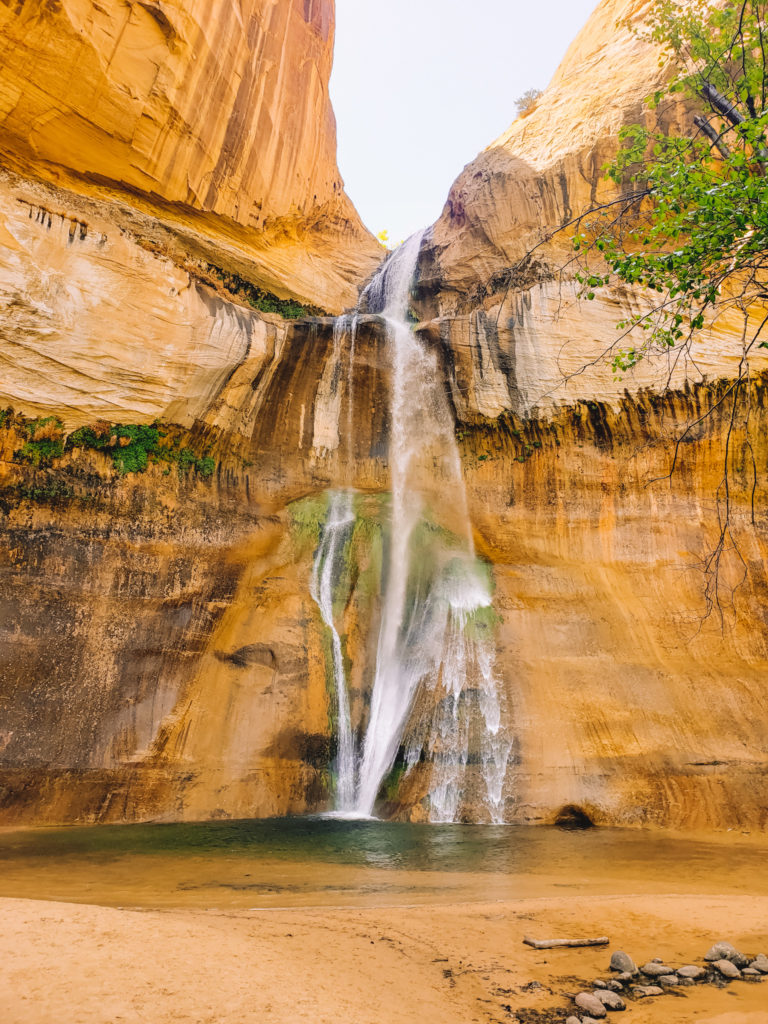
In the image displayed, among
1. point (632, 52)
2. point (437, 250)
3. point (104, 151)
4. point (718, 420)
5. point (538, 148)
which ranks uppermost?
point (632, 52)

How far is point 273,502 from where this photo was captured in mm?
14148

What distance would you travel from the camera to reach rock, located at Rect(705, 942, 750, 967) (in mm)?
3686

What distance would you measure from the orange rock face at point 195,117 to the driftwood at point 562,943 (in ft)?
46.7

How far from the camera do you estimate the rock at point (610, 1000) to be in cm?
310

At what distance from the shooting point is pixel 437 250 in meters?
17.9

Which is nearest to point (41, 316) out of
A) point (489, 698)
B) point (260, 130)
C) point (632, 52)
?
point (260, 130)

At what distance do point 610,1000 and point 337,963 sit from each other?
4.67ft

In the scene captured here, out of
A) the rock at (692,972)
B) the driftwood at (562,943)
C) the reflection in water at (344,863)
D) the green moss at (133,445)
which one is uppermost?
the green moss at (133,445)

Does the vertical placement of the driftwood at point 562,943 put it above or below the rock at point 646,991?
below

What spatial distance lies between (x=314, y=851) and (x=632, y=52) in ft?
64.0

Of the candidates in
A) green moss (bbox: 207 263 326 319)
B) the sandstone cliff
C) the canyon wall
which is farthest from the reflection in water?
green moss (bbox: 207 263 326 319)

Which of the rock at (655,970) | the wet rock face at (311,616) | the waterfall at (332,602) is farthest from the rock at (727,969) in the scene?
the waterfall at (332,602)

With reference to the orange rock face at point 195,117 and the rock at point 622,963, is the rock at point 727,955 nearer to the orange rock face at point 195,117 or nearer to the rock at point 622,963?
the rock at point 622,963

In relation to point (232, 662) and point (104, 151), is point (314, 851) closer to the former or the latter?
point (232, 662)
